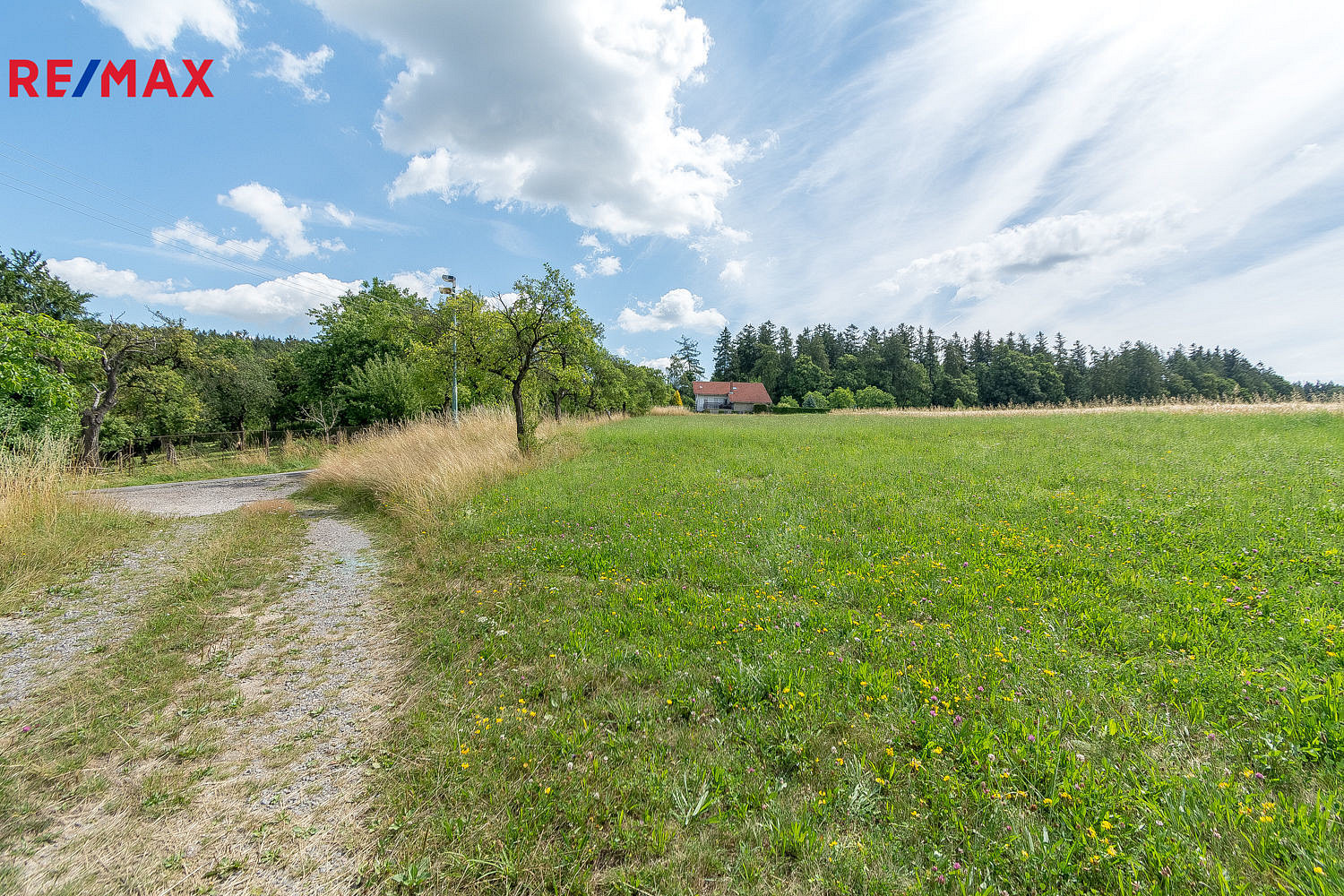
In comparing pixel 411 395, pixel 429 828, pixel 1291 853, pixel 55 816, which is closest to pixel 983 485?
pixel 1291 853

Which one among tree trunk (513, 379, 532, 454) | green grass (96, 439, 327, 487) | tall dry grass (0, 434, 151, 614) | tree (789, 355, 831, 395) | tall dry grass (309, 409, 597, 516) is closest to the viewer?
tall dry grass (0, 434, 151, 614)

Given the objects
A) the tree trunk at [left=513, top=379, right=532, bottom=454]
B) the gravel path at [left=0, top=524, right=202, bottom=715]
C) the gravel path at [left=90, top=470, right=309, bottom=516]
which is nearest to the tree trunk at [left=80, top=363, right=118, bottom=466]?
the gravel path at [left=90, top=470, right=309, bottom=516]

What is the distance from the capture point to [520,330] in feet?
40.8

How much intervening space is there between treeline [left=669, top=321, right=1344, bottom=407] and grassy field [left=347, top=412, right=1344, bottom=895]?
59.1 meters

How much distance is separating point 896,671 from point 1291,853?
1619mm

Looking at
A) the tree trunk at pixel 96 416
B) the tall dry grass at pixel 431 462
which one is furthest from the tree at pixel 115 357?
the tall dry grass at pixel 431 462

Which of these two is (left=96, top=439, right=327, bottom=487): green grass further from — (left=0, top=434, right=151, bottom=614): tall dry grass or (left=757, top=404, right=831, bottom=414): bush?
(left=757, top=404, right=831, bottom=414): bush

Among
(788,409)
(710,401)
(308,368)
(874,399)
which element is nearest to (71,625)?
(308,368)

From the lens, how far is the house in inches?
2660

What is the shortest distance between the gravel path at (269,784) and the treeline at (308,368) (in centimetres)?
783

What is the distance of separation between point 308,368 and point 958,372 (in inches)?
3434

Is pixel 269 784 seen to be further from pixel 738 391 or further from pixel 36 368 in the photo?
pixel 738 391

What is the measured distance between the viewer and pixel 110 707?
10.1 feet

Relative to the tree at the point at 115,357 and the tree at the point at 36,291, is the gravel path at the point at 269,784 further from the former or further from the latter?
the tree at the point at 36,291
